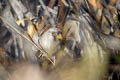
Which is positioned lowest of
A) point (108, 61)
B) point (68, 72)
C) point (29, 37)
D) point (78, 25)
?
point (108, 61)

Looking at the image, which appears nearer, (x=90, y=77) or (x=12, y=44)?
(x=12, y=44)

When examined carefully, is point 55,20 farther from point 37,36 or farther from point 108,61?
point 108,61

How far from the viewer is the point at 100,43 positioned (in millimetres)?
1032

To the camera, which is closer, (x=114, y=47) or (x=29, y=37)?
(x=29, y=37)

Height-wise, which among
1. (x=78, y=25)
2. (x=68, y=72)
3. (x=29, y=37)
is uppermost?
(x=29, y=37)

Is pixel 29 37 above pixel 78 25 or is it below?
above

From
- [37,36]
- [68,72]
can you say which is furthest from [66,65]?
[37,36]

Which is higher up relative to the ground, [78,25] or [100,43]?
[78,25]

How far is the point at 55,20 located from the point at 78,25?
11cm

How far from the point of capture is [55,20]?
947 millimetres

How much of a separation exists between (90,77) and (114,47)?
6.9 inches

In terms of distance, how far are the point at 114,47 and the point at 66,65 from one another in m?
0.25

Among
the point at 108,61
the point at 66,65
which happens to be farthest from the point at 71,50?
the point at 108,61

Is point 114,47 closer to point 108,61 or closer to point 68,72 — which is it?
point 108,61
